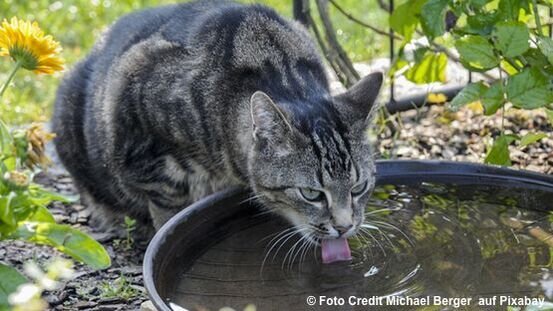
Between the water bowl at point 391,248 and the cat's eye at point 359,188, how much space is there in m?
0.18

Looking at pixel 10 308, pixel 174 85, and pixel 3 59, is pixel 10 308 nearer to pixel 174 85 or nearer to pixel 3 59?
pixel 174 85

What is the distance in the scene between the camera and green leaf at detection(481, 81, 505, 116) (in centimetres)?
367

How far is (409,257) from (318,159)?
19.0 inches

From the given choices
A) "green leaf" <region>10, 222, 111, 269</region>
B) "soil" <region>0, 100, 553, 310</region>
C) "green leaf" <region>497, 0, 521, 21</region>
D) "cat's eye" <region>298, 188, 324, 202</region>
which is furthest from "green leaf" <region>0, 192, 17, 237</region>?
"green leaf" <region>497, 0, 521, 21</region>

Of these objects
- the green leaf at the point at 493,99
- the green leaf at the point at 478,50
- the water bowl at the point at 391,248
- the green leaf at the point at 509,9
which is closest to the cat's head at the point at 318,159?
the water bowl at the point at 391,248

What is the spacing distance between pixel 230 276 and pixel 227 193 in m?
0.40

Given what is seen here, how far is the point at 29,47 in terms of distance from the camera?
309 cm

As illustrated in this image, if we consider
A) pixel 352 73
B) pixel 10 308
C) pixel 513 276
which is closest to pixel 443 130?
pixel 352 73

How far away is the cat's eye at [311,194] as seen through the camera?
335cm

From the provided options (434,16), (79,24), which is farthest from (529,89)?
(79,24)

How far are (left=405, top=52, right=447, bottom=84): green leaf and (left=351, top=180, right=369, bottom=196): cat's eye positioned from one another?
1147 mm

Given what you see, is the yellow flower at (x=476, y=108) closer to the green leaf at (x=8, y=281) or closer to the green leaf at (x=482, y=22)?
the green leaf at (x=482, y=22)

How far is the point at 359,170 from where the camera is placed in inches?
133

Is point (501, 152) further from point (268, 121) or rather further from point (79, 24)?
point (79, 24)
